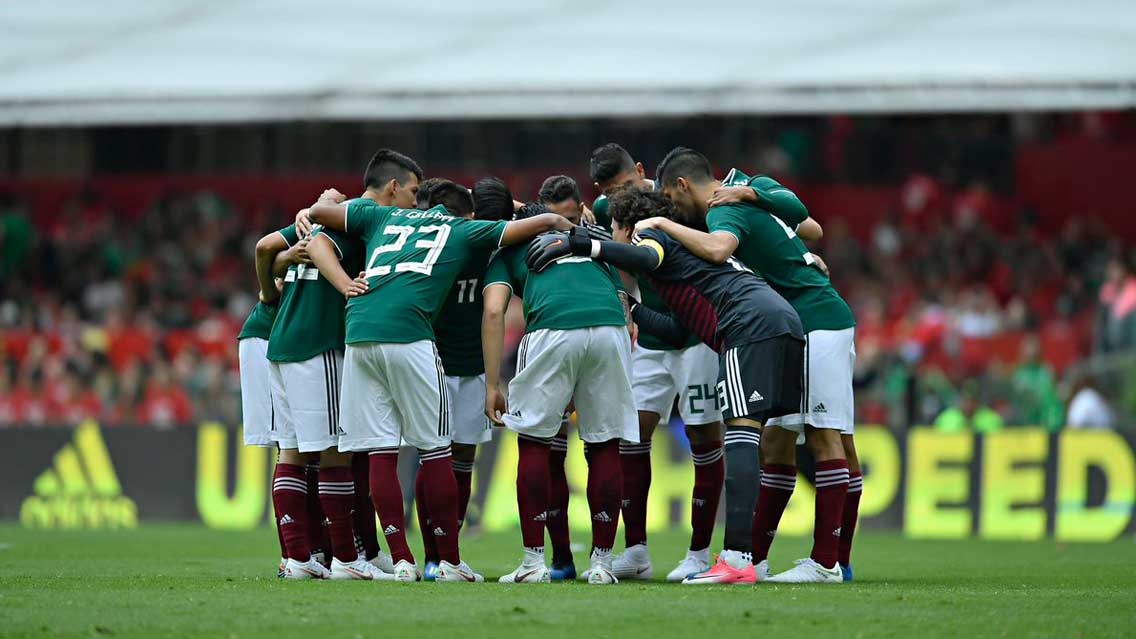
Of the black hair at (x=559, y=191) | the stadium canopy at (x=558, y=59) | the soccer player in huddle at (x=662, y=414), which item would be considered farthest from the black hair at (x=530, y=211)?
the stadium canopy at (x=558, y=59)

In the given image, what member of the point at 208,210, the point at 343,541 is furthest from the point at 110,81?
the point at 343,541

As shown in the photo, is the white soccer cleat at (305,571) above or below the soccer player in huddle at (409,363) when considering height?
below

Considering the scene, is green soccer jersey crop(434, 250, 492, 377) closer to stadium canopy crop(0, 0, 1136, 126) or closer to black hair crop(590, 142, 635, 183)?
black hair crop(590, 142, 635, 183)

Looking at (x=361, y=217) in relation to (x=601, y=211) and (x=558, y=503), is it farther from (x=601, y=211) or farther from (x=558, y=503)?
(x=558, y=503)

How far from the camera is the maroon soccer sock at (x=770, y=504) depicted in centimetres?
820

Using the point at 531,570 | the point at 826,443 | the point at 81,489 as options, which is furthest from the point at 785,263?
the point at 81,489

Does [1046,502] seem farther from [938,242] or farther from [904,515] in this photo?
[938,242]

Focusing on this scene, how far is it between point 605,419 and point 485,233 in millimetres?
1117

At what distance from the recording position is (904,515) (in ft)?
49.0

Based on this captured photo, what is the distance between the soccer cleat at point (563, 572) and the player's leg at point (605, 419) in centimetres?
23

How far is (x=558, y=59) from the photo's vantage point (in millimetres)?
21406

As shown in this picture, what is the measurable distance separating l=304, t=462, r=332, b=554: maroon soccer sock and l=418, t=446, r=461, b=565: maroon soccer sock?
1014mm

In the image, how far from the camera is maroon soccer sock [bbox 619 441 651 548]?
8.55m

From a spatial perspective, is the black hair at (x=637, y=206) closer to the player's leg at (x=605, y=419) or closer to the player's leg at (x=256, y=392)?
the player's leg at (x=605, y=419)
